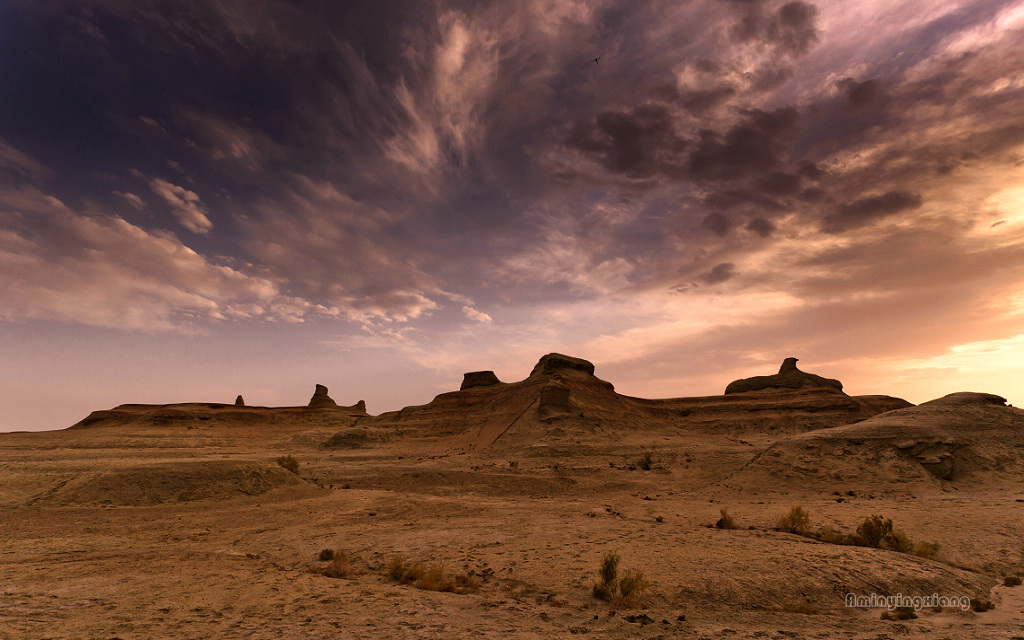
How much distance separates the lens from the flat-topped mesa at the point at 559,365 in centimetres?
5697

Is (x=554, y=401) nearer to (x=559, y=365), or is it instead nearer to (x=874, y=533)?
(x=559, y=365)

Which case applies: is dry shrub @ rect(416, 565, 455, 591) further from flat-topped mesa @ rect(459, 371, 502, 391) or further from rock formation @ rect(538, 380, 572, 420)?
flat-topped mesa @ rect(459, 371, 502, 391)

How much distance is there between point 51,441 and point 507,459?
171 feet

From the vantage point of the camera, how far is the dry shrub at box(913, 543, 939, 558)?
11.9 metres

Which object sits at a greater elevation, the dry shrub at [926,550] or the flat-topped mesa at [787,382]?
the flat-topped mesa at [787,382]

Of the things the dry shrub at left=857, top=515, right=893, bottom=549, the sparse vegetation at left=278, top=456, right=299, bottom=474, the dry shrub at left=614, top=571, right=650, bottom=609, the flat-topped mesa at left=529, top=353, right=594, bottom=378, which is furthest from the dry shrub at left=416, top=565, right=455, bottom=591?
the flat-topped mesa at left=529, top=353, right=594, bottom=378

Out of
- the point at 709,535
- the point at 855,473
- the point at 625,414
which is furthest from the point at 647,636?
the point at 625,414

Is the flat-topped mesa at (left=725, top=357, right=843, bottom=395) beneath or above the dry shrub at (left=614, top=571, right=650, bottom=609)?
above

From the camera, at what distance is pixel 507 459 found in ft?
115

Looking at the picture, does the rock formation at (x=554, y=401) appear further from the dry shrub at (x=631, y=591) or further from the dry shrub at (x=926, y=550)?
the dry shrub at (x=631, y=591)

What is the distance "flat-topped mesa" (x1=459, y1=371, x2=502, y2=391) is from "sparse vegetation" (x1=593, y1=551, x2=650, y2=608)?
186 feet

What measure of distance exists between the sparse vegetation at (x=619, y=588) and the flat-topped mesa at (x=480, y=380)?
56629 mm

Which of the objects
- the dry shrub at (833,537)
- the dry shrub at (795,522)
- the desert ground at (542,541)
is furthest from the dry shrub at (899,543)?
the dry shrub at (795,522)

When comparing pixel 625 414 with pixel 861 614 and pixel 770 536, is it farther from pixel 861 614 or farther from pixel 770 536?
pixel 861 614
